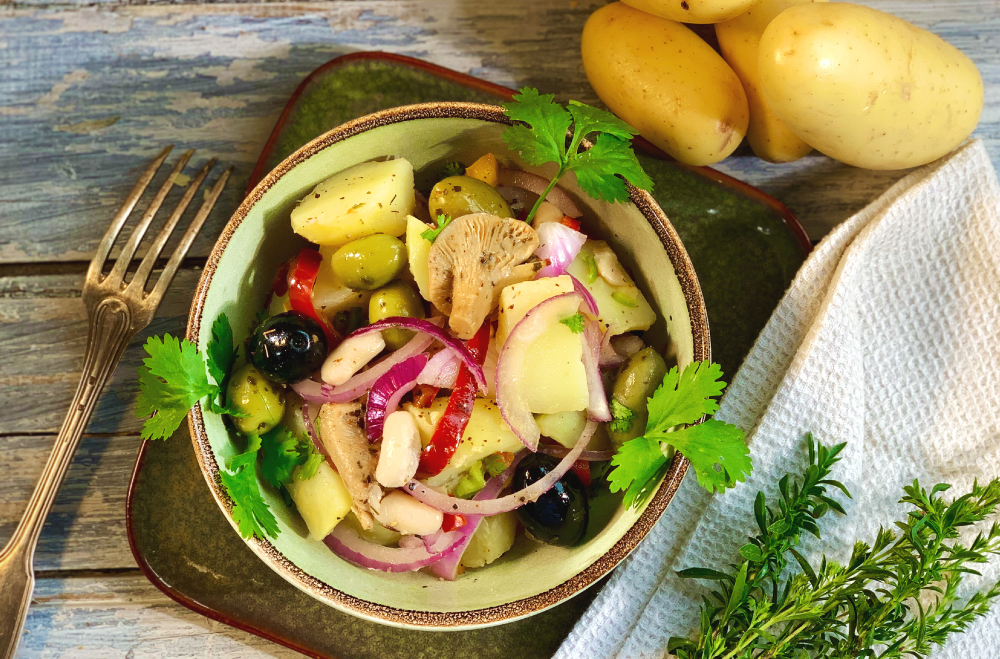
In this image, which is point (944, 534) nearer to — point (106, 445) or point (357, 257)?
point (357, 257)

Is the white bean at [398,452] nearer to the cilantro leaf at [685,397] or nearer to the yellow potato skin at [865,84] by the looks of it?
the cilantro leaf at [685,397]

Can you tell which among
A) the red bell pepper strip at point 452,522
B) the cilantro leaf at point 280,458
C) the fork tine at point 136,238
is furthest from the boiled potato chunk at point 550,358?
the fork tine at point 136,238

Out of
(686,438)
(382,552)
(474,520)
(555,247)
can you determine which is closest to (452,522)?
(474,520)

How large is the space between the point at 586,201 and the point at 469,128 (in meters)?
0.33

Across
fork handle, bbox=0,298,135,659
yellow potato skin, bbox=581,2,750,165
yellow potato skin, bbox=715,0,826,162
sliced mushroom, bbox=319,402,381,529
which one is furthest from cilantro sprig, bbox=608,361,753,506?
fork handle, bbox=0,298,135,659

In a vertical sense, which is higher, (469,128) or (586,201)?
(469,128)

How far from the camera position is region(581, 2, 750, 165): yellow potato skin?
5.83ft

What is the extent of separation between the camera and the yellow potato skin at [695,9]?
66.8 inches

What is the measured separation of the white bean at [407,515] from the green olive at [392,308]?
336 mm

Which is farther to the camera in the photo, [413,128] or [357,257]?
[413,128]

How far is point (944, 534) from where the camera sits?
60.0 inches

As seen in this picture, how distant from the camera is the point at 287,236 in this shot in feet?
5.61

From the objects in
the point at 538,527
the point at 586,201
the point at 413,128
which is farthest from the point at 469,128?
the point at 538,527

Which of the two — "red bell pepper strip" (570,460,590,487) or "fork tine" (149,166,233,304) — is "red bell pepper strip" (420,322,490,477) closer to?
"red bell pepper strip" (570,460,590,487)
